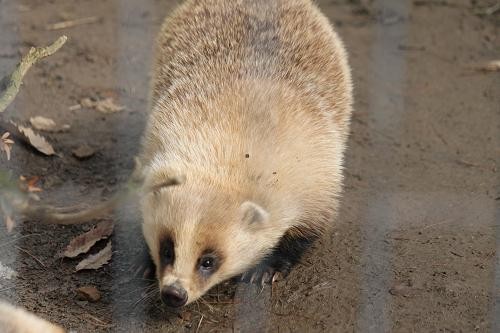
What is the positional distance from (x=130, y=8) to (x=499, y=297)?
12.4ft

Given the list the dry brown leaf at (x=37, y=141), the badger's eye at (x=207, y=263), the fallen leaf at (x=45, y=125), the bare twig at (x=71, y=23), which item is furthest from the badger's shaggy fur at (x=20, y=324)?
the bare twig at (x=71, y=23)

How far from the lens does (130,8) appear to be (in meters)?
6.16

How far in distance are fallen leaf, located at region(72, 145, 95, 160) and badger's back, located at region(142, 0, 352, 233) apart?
0.51m

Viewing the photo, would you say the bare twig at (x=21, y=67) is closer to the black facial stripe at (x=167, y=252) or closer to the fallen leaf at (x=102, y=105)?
the black facial stripe at (x=167, y=252)

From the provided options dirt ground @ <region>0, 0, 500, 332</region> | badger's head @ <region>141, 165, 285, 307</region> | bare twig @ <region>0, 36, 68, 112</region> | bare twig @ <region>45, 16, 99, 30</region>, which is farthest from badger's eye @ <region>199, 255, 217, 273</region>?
bare twig @ <region>45, 16, 99, 30</region>

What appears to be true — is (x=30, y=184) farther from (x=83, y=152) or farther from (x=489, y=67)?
(x=489, y=67)

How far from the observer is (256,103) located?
12.0ft

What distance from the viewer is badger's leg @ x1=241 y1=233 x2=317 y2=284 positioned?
368cm

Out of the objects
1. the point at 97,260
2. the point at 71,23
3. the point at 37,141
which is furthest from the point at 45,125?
the point at 71,23

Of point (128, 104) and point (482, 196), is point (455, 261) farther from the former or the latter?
point (128, 104)

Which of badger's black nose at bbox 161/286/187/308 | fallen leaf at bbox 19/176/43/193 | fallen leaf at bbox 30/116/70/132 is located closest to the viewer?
badger's black nose at bbox 161/286/187/308

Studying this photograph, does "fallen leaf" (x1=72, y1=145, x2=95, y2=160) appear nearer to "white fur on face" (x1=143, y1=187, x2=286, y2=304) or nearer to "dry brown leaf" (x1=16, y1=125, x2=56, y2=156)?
"dry brown leaf" (x1=16, y1=125, x2=56, y2=156)

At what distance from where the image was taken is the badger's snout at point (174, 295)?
311cm

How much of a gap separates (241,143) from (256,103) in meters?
0.26
